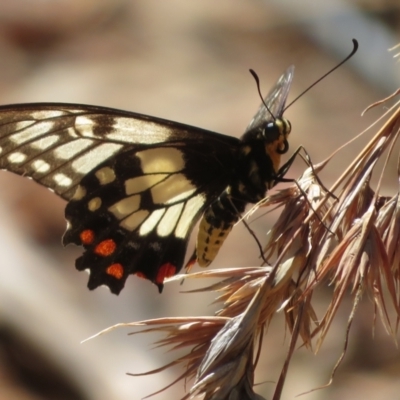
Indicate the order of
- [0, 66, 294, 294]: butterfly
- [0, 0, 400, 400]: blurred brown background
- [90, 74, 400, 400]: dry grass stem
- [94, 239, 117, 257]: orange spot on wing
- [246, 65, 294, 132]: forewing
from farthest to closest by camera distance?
[0, 0, 400, 400]: blurred brown background < [94, 239, 117, 257]: orange spot on wing < [0, 66, 294, 294]: butterfly < [246, 65, 294, 132]: forewing < [90, 74, 400, 400]: dry grass stem

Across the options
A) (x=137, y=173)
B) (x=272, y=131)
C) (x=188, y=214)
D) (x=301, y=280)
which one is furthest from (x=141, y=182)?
(x=301, y=280)

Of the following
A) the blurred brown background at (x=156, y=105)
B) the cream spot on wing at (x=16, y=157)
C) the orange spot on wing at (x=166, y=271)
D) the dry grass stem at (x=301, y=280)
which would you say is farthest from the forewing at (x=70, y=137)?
the blurred brown background at (x=156, y=105)

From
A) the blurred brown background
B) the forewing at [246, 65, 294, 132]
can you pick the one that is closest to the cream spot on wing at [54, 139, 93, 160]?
the forewing at [246, 65, 294, 132]

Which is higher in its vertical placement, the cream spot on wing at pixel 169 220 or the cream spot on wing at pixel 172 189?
the cream spot on wing at pixel 172 189

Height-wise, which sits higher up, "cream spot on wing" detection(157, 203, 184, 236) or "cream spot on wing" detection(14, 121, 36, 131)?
"cream spot on wing" detection(14, 121, 36, 131)

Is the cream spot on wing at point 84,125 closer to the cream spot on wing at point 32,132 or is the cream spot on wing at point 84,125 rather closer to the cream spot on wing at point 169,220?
the cream spot on wing at point 32,132

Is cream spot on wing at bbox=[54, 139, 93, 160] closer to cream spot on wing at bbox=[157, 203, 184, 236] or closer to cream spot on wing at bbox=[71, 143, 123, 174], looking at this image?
cream spot on wing at bbox=[71, 143, 123, 174]

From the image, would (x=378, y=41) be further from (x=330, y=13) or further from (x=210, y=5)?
(x=210, y=5)
